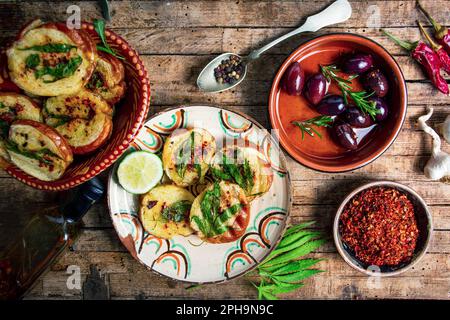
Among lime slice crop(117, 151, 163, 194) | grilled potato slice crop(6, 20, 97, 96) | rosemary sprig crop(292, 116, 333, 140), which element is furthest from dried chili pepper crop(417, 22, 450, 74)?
grilled potato slice crop(6, 20, 97, 96)

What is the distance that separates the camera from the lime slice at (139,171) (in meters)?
1.91

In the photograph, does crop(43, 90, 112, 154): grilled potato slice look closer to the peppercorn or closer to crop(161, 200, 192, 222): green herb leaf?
crop(161, 200, 192, 222): green herb leaf

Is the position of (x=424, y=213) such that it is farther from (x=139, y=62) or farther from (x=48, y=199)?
(x=48, y=199)

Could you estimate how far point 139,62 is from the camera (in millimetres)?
1706

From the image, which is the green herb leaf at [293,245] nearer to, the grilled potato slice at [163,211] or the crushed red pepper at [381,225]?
the crushed red pepper at [381,225]

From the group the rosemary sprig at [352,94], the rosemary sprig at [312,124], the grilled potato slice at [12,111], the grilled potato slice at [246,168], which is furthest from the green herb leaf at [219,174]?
the grilled potato slice at [12,111]

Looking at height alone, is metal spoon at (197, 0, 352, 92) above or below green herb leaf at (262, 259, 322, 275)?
above

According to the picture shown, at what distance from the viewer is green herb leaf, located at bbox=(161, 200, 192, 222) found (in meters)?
1.95

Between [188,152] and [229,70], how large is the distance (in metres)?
0.41

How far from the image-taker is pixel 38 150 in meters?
1.69

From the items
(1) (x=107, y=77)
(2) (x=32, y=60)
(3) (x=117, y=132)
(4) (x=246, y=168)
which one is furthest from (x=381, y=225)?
(2) (x=32, y=60)

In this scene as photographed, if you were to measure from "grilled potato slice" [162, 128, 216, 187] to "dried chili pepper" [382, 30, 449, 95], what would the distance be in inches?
37.5
